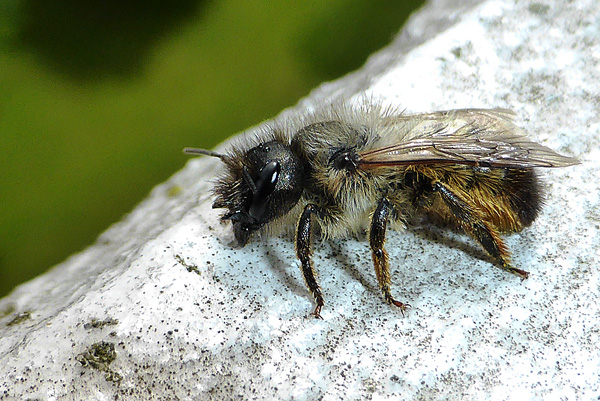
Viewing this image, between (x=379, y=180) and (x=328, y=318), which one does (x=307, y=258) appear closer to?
(x=328, y=318)

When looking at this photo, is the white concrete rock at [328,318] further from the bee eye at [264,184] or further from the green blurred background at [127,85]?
the green blurred background at [127,85]

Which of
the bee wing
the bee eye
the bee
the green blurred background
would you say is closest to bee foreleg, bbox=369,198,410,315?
the bee

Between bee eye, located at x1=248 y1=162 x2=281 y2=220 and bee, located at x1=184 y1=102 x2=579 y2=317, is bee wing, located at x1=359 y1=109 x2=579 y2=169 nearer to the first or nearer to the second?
bee, located at x1=184 y1=102 x2=579 y2=317

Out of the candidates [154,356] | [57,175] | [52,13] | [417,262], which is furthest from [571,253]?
[52,13]

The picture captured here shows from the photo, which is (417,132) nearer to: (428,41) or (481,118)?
(481,118)

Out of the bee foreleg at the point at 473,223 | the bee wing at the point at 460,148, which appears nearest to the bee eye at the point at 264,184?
the bee wing at the point at 460,148

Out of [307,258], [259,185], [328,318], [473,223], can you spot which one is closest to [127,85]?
[259,185]
